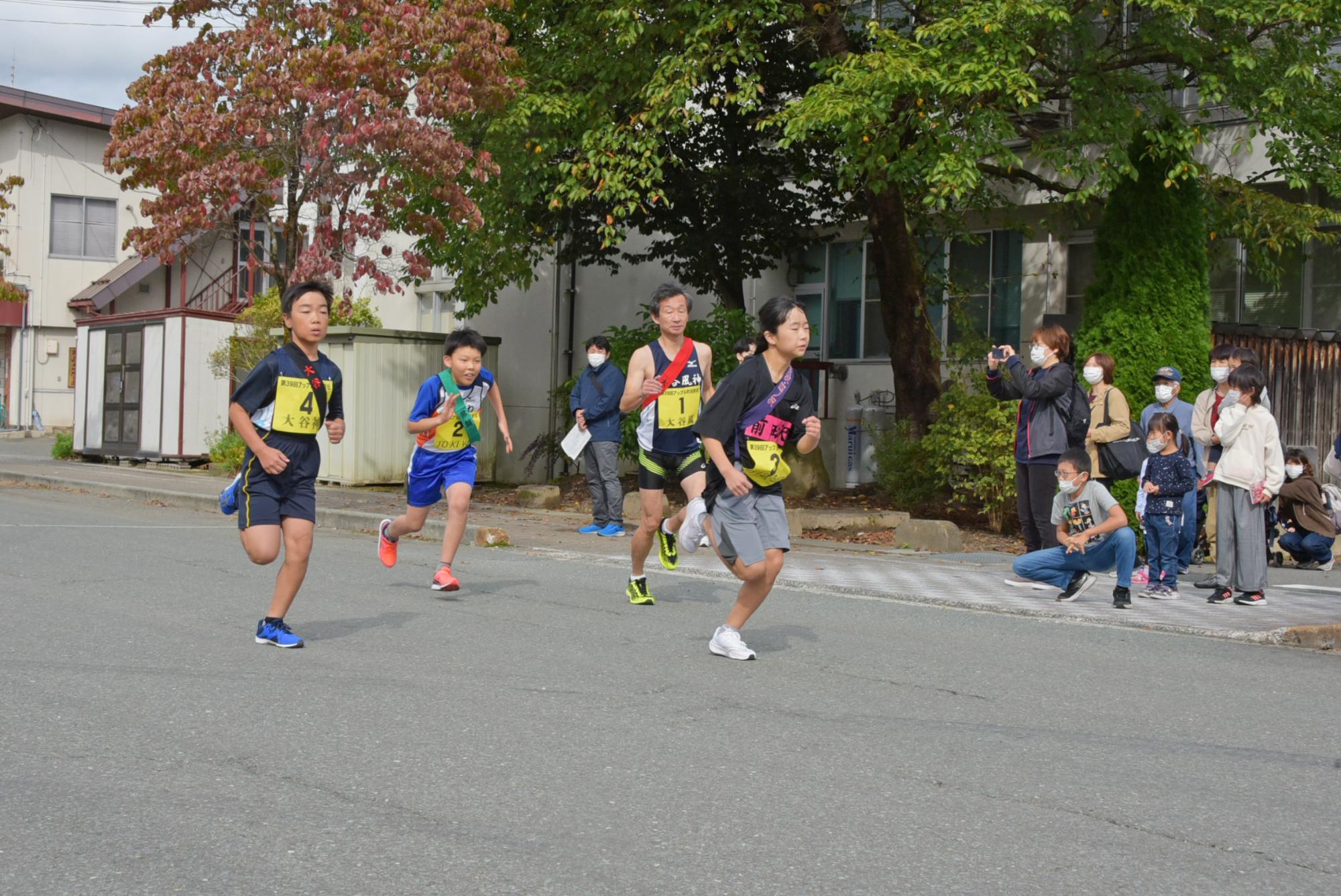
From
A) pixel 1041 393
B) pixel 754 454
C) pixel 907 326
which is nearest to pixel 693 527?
pixel 754 454

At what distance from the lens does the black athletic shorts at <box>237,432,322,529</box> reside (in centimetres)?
737

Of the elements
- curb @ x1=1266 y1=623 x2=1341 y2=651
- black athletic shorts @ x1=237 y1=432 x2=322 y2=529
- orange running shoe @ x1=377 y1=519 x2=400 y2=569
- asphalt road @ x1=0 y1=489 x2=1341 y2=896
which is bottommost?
asphalt road @ x1=0 y1=489 x2=1341 y2=896

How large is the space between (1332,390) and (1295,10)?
16.0 feet

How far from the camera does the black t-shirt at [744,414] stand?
23.9ft

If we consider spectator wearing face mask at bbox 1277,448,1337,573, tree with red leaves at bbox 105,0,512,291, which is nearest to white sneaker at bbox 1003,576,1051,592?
spectator wearing face mask at bbox 1277,448,1337,573

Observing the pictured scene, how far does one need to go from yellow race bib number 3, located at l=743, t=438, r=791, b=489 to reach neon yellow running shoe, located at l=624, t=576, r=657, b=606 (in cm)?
230

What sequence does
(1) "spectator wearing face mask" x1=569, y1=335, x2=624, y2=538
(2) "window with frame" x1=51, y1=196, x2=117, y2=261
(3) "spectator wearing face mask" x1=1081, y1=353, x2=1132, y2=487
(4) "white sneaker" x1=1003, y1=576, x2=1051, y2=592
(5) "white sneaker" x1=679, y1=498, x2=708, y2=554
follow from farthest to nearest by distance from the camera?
(2) "window with frame" x1=51, y1=196, x2=117, y2=261 → (1) "spectator wearing face mask" x1=569, y1=335, x2=624, y2=538 → (3) "spectator wearing face mask" x1=1081, y1=353, x2=1132, y2=487 → (4) "white sneaker" x1=1003, y1=576, x2=1051, y2=592 → (5) "white sneaker" x1=679, y1=498, x2=708, y2=554

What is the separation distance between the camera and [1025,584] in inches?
443

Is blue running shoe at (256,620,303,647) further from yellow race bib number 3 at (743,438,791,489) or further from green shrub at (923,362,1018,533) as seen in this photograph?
green shrub at (923,362,1018,533)

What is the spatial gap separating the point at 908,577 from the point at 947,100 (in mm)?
4747

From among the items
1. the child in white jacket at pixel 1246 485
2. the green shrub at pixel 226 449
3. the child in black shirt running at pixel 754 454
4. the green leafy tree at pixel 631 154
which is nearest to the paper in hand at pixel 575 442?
the green leafy tree at pixel 631 154

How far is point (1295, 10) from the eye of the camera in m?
12.3

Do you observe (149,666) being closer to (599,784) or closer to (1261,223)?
(599,784)

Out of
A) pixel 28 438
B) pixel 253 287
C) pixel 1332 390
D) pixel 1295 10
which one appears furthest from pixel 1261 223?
pixel 28 438
